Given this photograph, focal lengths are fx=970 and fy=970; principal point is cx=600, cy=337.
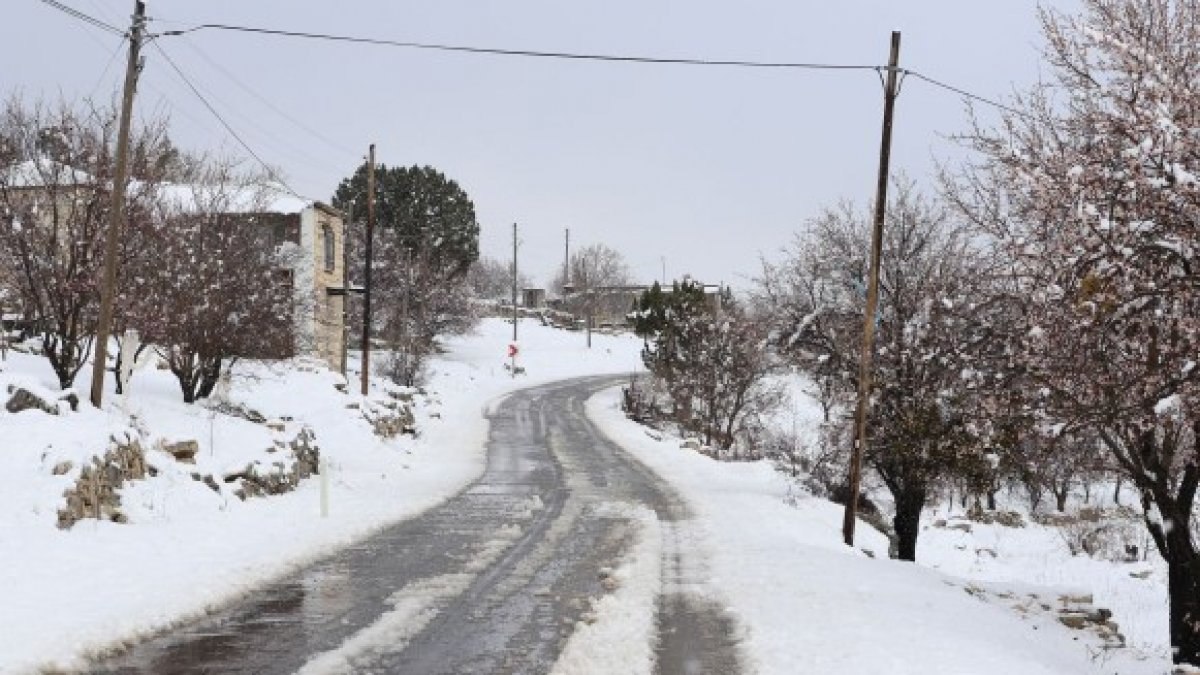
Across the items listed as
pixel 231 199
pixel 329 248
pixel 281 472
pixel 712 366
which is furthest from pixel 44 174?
pixel 329 248

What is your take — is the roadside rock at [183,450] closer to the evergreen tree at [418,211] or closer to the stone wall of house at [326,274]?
the stone wall of house at [326,274]

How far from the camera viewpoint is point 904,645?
8547mm

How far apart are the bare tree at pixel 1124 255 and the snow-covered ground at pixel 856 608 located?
1941mm

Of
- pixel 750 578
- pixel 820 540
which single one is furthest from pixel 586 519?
pixel 750 578

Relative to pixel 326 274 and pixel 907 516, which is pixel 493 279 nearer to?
pixel 326 274

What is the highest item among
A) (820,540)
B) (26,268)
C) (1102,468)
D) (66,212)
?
(66,212)

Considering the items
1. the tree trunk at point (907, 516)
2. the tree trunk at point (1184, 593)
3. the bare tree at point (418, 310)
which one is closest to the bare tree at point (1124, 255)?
the tree trunk at point (1184, 593)

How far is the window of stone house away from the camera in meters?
45.7

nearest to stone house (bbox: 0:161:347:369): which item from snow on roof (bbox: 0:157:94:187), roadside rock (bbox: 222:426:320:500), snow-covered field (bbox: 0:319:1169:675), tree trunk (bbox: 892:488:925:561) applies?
snow-covered field (bbox: 0:319:1169:675)

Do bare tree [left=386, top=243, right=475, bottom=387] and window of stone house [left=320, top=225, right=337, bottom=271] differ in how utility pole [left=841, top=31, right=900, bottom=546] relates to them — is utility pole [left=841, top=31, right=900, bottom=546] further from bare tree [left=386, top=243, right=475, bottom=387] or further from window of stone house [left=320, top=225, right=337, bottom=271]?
window of stone house [left=320, top=225, right=337, bottom=271]

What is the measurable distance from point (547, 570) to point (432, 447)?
17.6 meters

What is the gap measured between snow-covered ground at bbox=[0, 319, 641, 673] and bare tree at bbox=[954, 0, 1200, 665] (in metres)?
8.81

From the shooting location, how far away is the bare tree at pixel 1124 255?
7.79 meters

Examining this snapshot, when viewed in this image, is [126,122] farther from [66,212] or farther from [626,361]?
[626,361]
